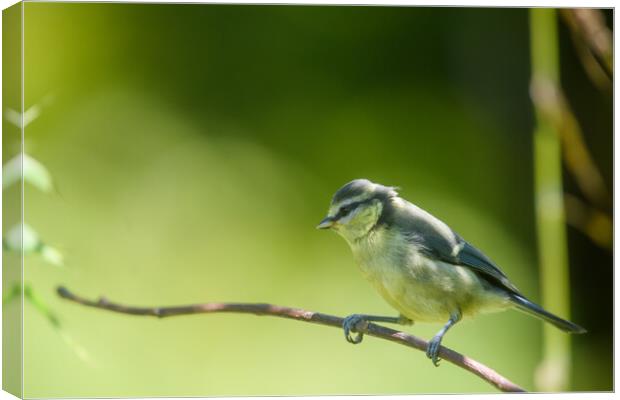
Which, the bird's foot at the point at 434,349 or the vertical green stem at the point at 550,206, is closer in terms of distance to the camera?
the bird's foot at the point at 434,349

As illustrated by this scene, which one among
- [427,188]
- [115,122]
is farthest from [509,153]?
[115,122]

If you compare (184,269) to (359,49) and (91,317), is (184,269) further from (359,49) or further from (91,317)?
(359,49)

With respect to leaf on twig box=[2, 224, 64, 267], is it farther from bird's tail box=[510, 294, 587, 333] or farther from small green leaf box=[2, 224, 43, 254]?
bird's tail box=[510, 294, 587, 333]

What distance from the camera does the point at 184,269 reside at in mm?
2693

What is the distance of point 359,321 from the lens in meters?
1.85

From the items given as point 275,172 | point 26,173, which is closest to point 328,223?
point 26,173

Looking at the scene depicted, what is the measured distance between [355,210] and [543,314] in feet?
1.74

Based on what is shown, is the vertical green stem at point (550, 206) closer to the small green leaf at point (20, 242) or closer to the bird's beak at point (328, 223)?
the bird's beak at point (328, 223)

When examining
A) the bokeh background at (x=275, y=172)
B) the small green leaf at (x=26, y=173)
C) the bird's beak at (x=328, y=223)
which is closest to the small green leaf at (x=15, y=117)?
the small green leaf at (x=26, y=173)

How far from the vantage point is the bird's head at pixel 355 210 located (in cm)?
191

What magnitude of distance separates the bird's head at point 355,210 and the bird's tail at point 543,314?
0.41 meters

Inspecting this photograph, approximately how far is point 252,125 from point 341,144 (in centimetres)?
33

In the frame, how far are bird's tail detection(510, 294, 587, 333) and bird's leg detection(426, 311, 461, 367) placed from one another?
158 mm

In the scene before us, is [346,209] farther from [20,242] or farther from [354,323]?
[20,242]
